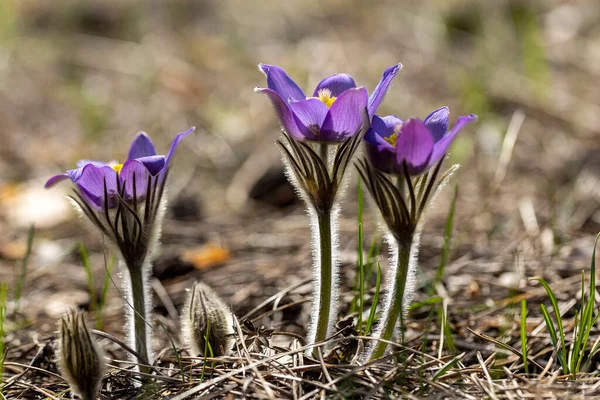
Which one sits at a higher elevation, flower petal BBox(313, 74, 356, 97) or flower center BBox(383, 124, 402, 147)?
flower petal BBox(313, 74, 356, 97)

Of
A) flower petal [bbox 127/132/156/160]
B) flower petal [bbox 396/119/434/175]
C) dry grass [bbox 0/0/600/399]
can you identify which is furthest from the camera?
flower petal [bbox 127/132/156/160]

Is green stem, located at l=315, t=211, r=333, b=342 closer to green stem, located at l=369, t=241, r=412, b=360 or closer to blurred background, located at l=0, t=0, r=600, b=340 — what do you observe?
green stem, located at l=369, t=241, r=412, b=360

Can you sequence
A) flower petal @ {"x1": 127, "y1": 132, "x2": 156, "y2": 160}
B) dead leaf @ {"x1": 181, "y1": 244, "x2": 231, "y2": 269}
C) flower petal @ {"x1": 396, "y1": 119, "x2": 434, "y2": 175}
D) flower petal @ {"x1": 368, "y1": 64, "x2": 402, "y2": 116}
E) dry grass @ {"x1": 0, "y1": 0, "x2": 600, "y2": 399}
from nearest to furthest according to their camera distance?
flower petal @ {"x1": 396, "y1": 119, "x2": 434, "y2": 175}, flower petal @ {"x1": 368, "y1": 64, "x2": 402, "y2": 116}, dry grass @ {"x1": 0, "y1": 0, "x2": 600, "y2": 399}, flower petal @ {"x1": 127, "y1": 132, "x2": 156, "y2": 160}, dead leaf @ {"x1": 181, "y1": 244, "x2": 231, "y2": 269}

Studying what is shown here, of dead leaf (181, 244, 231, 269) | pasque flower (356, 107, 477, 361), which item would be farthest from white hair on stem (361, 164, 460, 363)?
dead leaf (181, 244, 231, 269)

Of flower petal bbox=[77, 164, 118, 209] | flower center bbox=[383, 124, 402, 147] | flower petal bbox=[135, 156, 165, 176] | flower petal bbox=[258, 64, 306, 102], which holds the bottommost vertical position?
flower petal bbox=[77, 164, 118, 209]

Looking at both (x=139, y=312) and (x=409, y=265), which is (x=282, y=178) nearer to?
(x=139, y=312)

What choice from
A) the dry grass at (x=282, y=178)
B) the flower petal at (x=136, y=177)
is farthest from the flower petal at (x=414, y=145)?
the flower petal at (x=136, y=177)

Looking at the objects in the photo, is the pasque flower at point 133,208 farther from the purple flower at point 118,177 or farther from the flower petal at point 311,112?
the flower petal at point 311,112
